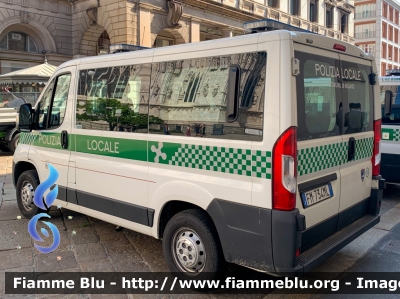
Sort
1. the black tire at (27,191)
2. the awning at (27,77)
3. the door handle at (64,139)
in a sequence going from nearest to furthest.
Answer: the door handle at (64,139)
the black tire at (27,191)
the awning at (27,77)

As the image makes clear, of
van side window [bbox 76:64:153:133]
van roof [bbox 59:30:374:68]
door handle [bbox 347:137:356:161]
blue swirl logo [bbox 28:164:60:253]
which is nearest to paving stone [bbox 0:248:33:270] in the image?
blue swirl logo [bbox 28:164:60:253]

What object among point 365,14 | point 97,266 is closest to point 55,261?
point 97,266

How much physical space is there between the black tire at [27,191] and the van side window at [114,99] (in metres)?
1.34

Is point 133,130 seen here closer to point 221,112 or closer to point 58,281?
point 221,112

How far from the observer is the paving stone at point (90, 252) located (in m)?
4.32

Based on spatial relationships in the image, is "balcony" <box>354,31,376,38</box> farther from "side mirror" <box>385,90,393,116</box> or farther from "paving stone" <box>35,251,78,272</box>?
"paving stone" <box>35,251,78,272</box>

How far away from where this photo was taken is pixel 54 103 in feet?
16.7

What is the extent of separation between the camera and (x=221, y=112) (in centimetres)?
334

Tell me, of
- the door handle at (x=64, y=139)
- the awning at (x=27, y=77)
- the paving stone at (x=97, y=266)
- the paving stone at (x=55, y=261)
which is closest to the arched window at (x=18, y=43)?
the awning at (x=27, y=77)

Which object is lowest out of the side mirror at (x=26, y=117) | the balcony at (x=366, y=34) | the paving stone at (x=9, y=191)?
the paving stone at (x=9, y=191)

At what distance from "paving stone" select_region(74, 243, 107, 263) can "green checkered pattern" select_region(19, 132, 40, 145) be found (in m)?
1.68

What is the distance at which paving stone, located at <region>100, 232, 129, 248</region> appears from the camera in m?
4.73

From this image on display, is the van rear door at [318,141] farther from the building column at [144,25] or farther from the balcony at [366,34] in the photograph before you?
the balcony at [366,34]

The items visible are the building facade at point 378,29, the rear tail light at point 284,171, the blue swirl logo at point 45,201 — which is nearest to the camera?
the rear tail light at point 284,171
